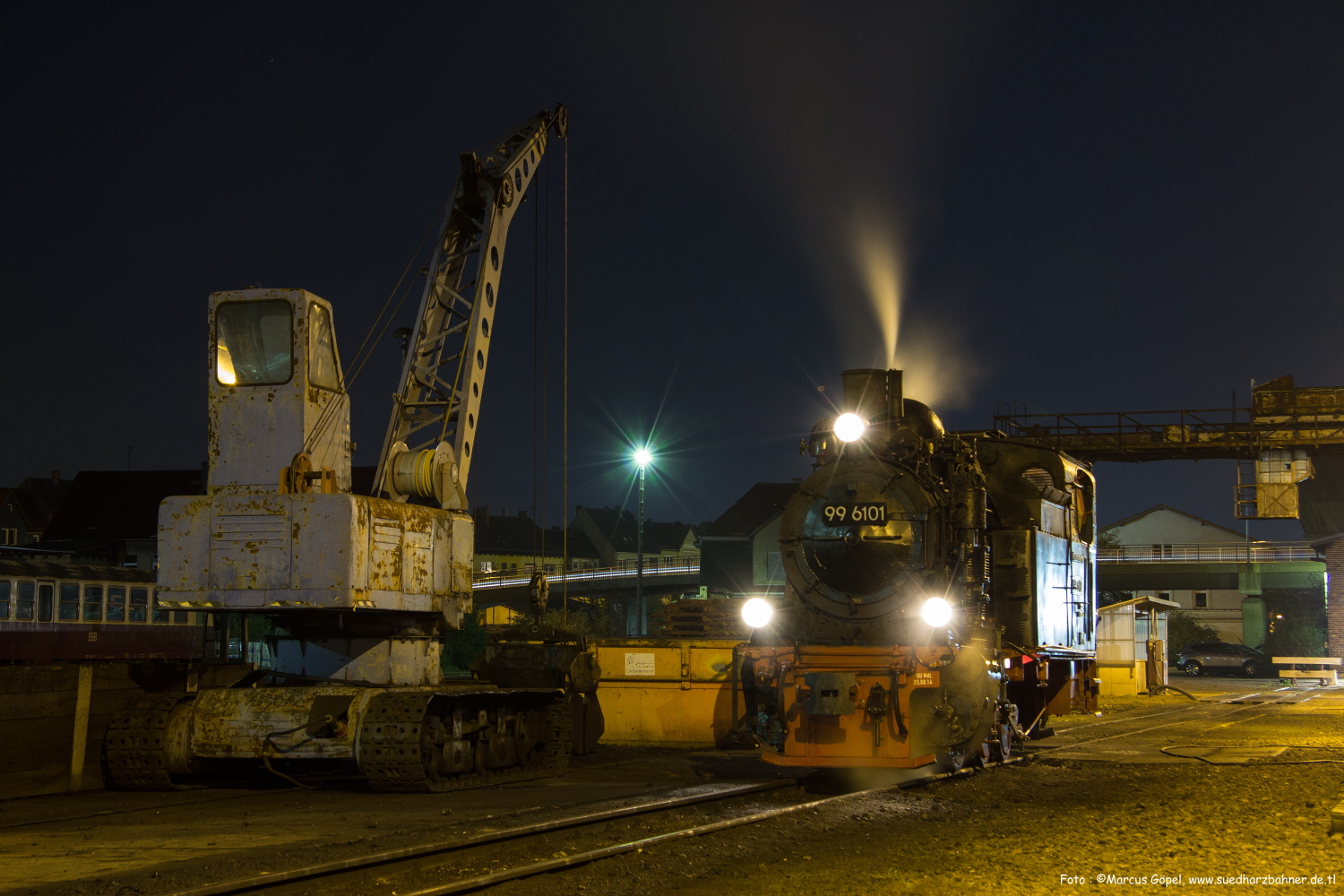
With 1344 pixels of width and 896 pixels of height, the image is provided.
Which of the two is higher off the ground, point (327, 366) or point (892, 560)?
point (327, 366)

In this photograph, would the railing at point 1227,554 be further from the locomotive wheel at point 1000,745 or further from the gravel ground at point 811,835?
the gravel ground at point 811,835

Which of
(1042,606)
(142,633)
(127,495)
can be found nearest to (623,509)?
(127,495)

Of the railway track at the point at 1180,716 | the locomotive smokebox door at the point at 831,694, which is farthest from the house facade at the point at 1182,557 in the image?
the locomotive smokebox door at the point at 831,694

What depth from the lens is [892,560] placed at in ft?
39.9

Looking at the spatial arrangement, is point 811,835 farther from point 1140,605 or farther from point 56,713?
point 1140,605

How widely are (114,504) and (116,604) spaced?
130ft

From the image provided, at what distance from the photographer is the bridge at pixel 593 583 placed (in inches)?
2394

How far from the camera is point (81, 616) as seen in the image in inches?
943

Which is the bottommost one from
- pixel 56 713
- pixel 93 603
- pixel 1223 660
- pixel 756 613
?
pixel 1223 660

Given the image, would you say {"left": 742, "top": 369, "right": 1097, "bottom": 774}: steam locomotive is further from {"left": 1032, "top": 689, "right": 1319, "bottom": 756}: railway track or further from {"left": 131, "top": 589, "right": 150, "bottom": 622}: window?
{"left": 131, "top": 589, "right": 150, "bottom": 622}: window

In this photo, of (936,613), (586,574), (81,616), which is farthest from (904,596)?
(586,574)

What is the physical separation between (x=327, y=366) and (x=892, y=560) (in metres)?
6.19

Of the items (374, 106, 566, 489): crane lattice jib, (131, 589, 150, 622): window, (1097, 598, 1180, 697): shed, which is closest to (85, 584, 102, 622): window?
(131, 589, 150, 622): window

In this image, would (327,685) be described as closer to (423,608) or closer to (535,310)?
(423,608)
